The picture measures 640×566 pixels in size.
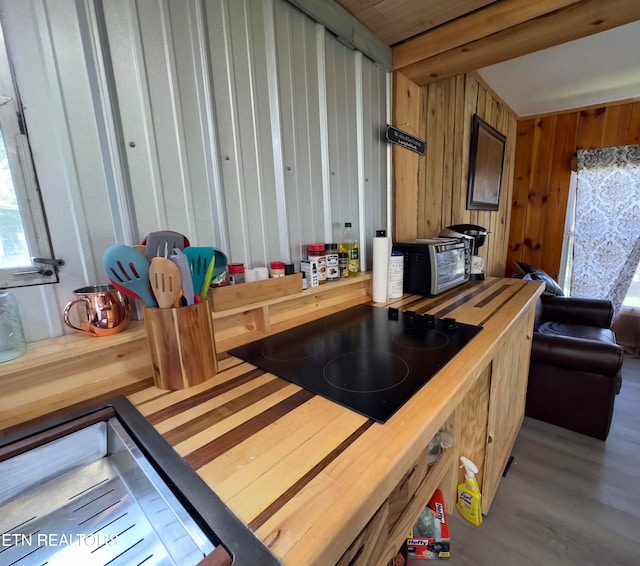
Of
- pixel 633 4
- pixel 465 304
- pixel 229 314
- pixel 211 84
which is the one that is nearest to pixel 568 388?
pixel 465 304

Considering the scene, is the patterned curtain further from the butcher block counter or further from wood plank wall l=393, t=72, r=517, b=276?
the butcher block counter

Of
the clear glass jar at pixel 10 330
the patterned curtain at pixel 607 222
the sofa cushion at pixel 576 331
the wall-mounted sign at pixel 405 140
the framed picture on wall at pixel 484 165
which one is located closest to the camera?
the clear glass jar at pixel 10 330

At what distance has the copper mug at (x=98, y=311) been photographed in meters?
0.68

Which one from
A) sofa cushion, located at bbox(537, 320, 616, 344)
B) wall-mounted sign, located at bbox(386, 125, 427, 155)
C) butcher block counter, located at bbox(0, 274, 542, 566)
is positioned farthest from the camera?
sofa cushion, located at bbox(537, 320, 616, 344)

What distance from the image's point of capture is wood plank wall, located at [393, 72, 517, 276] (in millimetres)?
1692

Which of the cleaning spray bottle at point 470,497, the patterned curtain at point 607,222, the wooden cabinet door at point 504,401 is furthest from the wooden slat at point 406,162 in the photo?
the patterned curtain at point 607,222

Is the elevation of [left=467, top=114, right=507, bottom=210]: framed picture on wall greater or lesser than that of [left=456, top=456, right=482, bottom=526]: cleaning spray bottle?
greater

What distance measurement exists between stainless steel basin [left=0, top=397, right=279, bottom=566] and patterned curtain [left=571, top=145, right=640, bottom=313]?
4.11 meters

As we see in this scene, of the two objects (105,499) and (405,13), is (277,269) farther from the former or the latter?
(405,13)

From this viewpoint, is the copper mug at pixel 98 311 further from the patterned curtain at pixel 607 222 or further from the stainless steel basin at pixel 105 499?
the patterned curtain at pixel 607 222

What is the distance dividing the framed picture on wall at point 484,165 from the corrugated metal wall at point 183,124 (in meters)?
1.44

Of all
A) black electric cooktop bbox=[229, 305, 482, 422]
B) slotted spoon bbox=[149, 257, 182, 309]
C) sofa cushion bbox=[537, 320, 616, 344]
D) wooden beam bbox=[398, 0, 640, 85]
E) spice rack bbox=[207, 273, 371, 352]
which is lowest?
sofa cushion bbox=[537, 320, 616, 344]

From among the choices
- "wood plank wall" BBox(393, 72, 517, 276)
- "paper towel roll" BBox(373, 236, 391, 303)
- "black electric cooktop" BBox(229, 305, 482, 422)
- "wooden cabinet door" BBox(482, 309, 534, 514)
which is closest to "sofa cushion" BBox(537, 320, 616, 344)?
"wooden cabinet door" BBox(482, 309, 534, 514)

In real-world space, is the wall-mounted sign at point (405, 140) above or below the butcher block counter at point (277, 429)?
above
